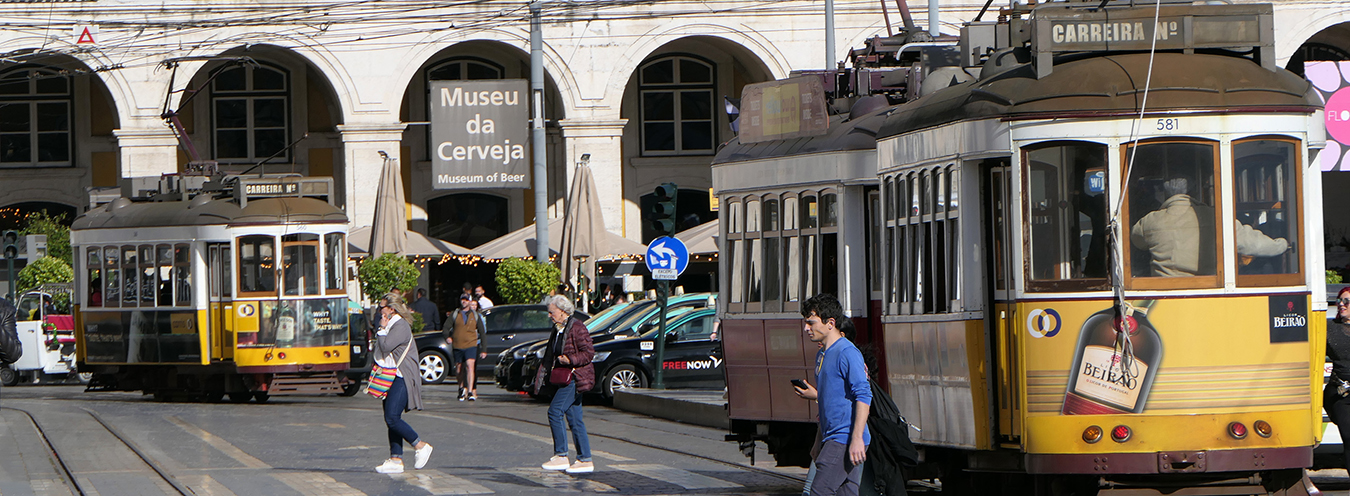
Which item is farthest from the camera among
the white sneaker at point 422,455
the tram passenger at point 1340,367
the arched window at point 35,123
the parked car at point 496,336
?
the arched window at point 35,123

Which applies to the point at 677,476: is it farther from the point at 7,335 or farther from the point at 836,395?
the point at 7,335

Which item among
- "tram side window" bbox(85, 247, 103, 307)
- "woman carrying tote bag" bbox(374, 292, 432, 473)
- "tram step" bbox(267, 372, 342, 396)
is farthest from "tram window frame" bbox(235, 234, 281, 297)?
"woman carrying tote bag" bbox(374, 292, 432, 473)

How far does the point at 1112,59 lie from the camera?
27.3 ft

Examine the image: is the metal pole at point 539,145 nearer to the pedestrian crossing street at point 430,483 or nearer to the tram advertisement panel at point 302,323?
the tram advertisement panel at point 302,323

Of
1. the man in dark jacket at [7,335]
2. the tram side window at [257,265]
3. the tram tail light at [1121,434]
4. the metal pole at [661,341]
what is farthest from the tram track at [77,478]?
the tram tail light at [1121,434]

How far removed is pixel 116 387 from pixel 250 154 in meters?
16.3

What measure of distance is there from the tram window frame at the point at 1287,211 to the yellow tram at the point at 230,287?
1460 centimetres

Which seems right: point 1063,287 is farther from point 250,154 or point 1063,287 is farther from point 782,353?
point 250,154

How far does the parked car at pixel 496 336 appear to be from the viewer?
84.5 feet

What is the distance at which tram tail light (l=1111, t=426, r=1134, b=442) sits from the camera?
8016 millimetres

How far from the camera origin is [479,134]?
A: 1287 inches

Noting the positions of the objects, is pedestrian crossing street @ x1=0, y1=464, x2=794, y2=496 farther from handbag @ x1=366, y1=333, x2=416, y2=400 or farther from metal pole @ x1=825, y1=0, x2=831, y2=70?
metal pole @ x1=825, y1=0, x2=831, y2=70

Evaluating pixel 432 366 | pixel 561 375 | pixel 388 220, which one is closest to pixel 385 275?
pixel 388 220

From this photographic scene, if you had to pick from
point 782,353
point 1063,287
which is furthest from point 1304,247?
point 782,353
